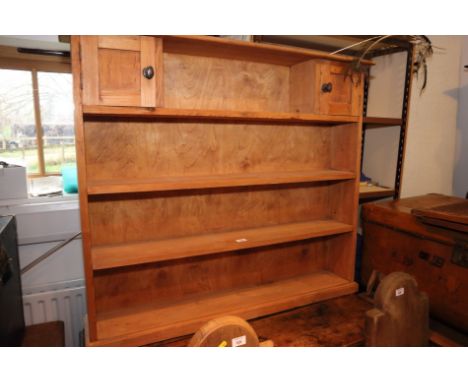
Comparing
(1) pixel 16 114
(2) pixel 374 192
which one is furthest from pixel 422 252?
(1) pixel 16 114

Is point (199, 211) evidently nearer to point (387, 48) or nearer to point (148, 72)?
point (148, 72)

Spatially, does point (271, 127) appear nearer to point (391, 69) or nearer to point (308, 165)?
point (308, 165)

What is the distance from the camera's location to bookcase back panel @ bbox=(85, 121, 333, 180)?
1.47 meters

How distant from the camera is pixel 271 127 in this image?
5.92 feet

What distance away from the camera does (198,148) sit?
5.39ft

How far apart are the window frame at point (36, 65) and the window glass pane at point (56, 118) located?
2 cm

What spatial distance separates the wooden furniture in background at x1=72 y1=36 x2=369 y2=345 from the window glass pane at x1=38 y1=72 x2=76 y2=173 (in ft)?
2.49

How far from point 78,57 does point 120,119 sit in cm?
34

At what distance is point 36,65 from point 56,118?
307 mm

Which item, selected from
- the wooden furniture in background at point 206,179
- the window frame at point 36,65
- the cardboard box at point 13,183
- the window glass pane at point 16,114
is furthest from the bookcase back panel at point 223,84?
the window glass pane at point 16,114

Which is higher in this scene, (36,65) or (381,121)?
(36,65)

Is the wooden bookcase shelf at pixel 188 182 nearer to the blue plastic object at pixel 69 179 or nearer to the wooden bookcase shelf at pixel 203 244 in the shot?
the wooden bookcase shelf at pixel 203 244

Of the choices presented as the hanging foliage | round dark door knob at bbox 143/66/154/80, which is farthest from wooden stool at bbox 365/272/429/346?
round dark door knob at bbox 143/66/154/80

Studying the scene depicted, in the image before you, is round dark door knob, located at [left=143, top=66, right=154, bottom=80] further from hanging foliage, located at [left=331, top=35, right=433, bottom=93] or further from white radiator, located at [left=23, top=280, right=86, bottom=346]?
white radiator, located at [left=23, top=280, right=86, bottom=346]
